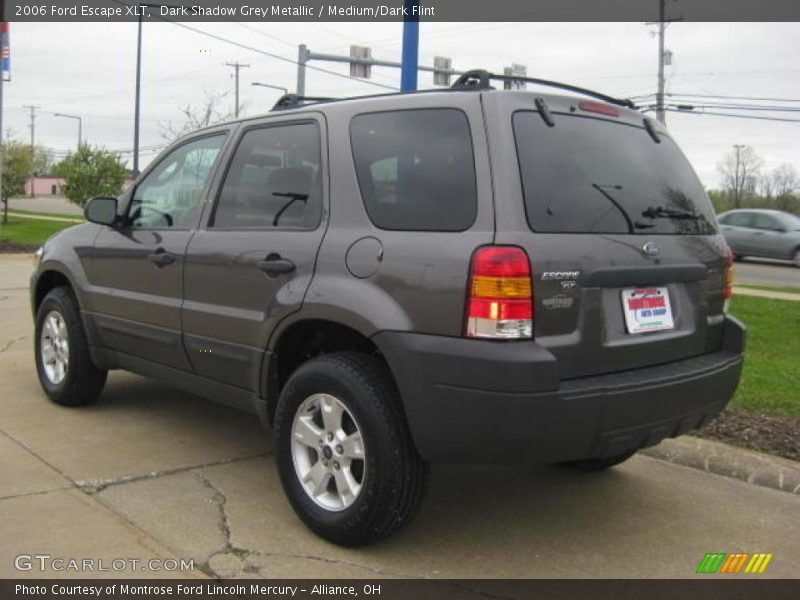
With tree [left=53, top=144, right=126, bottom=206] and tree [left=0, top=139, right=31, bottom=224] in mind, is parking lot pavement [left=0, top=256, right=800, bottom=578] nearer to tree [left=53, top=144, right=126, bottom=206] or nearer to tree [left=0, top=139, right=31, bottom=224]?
tree [left=53, top=144, right=126, bottom=206]

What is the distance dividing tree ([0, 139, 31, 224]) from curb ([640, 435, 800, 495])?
92.5 ft

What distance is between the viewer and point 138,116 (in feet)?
98.7

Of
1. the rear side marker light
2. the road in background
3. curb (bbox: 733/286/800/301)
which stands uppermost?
the rear side marker light

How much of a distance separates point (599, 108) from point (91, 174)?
77.3 feet

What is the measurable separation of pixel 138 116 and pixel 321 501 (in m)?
29.3

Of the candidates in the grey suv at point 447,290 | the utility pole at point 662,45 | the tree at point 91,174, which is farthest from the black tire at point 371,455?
the utility pole at point 662,45

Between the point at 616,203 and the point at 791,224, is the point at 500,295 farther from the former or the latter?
the point at 791,224

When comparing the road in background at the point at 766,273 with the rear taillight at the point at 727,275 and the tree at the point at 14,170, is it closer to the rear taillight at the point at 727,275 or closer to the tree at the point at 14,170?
the rear taillight at the point at 727,275

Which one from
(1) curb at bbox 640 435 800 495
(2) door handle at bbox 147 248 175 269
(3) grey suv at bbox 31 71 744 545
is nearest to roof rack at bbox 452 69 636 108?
(3) grey suv at bbox 31 71 744 545

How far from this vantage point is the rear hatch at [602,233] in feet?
9.85

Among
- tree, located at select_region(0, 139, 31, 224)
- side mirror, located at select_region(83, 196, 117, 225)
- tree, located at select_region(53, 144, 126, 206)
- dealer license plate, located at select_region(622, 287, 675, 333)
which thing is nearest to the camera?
dealer license plate, located at select_region(622, 287, 675, 333)

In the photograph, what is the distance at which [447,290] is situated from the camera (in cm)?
299

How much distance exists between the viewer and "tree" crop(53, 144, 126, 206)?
2442 cm
